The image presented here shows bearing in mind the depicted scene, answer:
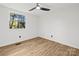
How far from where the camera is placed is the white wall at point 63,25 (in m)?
2.90

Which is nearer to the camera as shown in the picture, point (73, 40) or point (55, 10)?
point (73, 40)

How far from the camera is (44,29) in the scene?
12.2ft

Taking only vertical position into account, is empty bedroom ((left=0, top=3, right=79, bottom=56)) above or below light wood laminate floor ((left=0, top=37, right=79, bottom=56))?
above

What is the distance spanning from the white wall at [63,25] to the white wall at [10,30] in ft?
2.14

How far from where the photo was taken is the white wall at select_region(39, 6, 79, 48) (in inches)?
114

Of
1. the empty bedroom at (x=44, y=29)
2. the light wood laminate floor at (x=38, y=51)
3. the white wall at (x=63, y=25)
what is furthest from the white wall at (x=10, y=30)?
the white wall at (x=63, y=25)

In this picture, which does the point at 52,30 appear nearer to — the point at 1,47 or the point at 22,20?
the point at 22,20

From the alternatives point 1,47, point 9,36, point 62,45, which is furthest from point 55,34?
point 1,47

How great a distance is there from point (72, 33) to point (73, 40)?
0.79 feet

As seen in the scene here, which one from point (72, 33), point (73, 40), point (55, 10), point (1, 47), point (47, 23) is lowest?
point (1, 47)

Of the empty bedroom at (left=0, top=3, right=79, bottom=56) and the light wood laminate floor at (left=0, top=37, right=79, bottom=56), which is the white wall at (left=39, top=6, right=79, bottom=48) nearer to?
the empty bedroom at (left=0, top=3, right=79, bottom=56)

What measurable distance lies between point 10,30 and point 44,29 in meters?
1.35

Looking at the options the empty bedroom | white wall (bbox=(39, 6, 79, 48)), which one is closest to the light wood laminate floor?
the empty bedroom

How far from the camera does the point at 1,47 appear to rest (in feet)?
9.44
